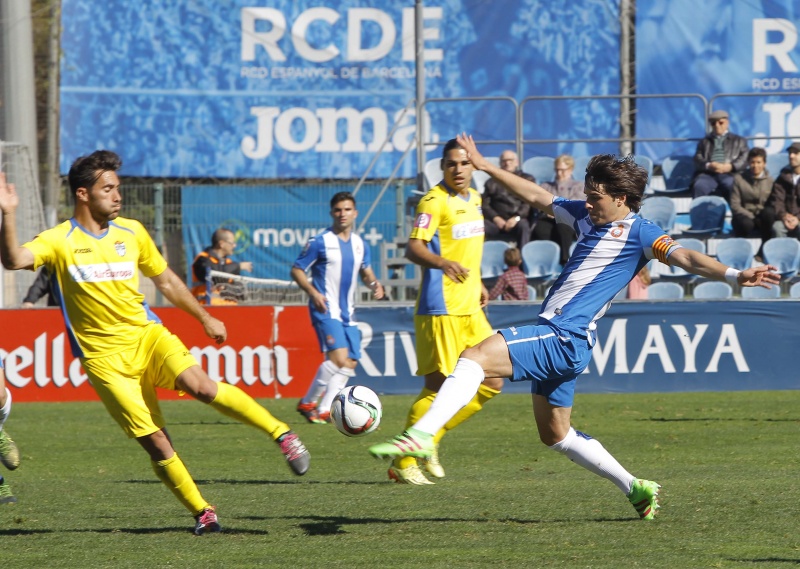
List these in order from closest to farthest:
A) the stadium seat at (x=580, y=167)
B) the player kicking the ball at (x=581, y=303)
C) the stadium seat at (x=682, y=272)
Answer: the player kicking the ball at (x=581, y=303), the stadium seat at (x=682, y=272), the stadium seat at (x=580, y=167)

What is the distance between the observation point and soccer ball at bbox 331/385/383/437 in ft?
21.6

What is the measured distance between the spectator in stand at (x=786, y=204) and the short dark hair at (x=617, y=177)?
10.6 m

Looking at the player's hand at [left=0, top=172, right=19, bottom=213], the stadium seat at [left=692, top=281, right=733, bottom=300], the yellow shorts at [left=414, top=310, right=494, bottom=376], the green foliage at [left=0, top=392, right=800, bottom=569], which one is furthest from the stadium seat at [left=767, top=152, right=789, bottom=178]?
the player's hand at [left=0, top=172, right=19, bottom=213]

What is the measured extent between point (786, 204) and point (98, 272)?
12042 millimetres

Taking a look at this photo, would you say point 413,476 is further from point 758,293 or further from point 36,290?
point 758,293

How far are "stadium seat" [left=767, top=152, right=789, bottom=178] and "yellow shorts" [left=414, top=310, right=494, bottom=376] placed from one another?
406 inches

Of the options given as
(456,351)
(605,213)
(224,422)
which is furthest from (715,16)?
(605,213)

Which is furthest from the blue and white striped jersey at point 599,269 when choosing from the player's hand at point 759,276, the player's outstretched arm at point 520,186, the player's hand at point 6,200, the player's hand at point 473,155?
the player's hand at point 6,200

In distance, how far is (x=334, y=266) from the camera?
12.3 m

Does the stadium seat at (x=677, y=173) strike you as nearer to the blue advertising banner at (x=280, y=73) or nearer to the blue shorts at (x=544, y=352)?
the blue advertising banner at (x=280, y=73)

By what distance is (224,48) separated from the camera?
20.7 metres

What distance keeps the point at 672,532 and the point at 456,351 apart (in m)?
2.86

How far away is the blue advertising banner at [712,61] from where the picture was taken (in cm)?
1947

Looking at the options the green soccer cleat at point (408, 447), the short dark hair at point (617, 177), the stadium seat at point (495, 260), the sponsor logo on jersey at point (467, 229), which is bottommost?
the green soccer cleat at point (408, 447)
